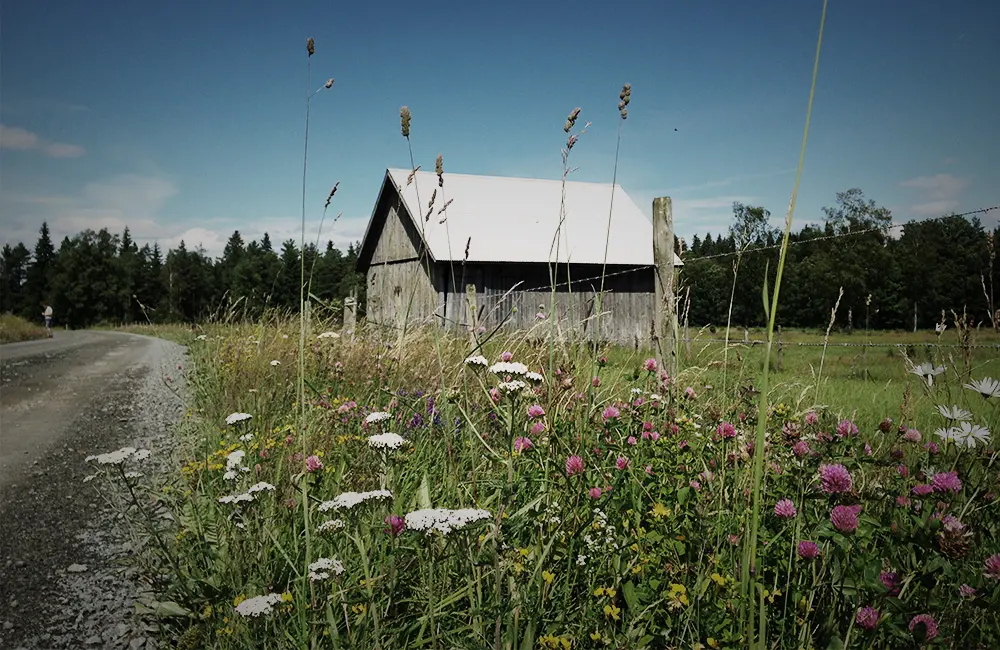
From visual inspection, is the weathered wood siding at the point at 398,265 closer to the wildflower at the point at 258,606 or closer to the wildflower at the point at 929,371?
the wildflower at the point at 929,371

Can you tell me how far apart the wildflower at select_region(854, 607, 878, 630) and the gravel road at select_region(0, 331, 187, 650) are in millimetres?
2112

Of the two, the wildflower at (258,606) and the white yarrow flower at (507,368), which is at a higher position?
the white yarrow flower at (507,368)

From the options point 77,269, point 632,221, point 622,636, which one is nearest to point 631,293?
point 632,221

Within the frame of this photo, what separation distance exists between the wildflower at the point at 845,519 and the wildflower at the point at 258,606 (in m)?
1.34

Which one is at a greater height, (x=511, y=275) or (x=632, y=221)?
(x=632, y=221)

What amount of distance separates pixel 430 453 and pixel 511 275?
1219cm

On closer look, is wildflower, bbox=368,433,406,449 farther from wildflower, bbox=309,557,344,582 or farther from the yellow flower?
the yellow flower

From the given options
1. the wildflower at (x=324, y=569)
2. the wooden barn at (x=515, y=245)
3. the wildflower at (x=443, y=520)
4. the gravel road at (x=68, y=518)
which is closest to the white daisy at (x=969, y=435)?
the wildflower at (x=443, y=520)

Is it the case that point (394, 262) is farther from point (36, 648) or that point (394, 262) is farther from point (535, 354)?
point (36, 648)

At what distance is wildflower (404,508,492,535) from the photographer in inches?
48.4

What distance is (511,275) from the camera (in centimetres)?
1486

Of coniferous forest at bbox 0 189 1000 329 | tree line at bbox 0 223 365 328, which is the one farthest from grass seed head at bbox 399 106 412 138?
tree line at bbox 0 223 365 328

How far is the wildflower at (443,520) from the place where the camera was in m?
1.23

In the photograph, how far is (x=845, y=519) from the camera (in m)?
1.26
